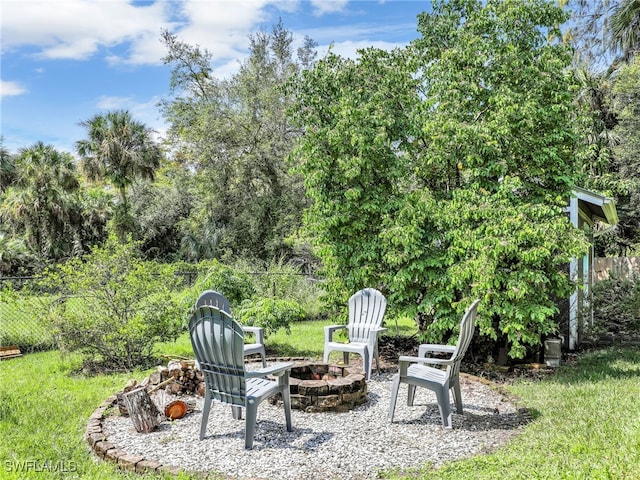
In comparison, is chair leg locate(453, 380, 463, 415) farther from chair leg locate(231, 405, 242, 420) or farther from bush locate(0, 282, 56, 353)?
bush locate(0, 282, 56, 353)

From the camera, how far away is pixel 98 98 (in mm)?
16078

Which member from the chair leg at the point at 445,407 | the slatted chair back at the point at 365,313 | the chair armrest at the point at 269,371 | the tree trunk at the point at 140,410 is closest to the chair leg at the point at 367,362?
the slatted chair back at the point at 365,313

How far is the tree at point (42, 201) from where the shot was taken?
14719mm

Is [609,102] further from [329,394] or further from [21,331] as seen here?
[21,331]

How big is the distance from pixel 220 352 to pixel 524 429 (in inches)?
99.4

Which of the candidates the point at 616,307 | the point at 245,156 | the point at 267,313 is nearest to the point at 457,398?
the point at 267,313

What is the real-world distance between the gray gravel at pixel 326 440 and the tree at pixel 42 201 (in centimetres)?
1270

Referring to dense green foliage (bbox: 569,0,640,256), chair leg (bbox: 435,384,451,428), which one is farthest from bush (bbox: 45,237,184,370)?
dense green foliage (bbox: 569,0,640,256)

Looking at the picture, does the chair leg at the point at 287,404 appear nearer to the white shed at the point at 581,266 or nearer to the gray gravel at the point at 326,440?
the gray gravel at the point at 326,440

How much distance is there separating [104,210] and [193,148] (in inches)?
150

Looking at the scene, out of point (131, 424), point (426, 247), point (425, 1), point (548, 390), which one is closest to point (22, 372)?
point (131, 424)

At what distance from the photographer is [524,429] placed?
13.0 feet

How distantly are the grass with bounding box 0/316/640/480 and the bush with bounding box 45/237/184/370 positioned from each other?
1.46 feet

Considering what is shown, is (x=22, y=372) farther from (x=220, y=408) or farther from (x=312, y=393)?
(x=312, y=393)
